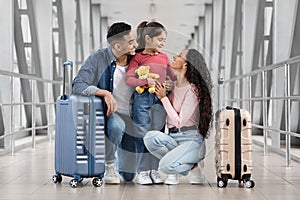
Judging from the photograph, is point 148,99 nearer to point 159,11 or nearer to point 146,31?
point 146,31

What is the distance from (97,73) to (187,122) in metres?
0.58

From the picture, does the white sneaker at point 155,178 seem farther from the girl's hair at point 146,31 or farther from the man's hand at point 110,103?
the girl's hair at point 146,31

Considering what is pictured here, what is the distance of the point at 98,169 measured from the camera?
371 cm

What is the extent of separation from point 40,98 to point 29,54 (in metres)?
0.72

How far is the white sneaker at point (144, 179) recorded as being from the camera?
377 cm

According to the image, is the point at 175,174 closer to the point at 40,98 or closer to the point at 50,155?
the point at 50,155

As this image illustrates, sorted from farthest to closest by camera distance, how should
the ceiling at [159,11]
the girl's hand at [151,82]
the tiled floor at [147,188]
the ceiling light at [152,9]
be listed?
the ceiling at [159,11], the ceiling light at [152,9], the girl's hand at [151,82], the tiled floor at [147,188]

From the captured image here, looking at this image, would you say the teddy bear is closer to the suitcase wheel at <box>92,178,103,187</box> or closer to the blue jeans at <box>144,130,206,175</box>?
the blue jeans at <box>144,130,206,175</box>

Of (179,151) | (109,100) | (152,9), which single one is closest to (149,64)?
(109,100)

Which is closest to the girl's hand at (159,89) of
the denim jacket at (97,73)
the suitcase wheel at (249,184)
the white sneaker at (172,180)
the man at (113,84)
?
the man at (113,84)

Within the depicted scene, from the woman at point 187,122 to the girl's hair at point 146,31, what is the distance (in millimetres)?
189

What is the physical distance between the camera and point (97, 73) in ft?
12.5

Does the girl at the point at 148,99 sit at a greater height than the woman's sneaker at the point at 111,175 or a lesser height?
greater

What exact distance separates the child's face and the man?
0.28 feet
